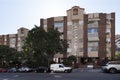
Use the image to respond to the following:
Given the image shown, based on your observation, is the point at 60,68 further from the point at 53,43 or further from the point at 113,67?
the point at 113,67

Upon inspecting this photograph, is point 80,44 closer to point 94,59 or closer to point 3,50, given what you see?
point 94,59

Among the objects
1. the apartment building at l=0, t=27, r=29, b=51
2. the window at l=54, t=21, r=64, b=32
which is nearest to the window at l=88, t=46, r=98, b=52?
the window at l=54, t=21, r=64, b=32

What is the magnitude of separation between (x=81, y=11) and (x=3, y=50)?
82.5 ft

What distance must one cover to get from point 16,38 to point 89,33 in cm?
3872

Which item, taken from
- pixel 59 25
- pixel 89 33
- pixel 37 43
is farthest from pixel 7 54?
pixel 89 33

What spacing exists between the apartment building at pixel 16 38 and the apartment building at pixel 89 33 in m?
26.6

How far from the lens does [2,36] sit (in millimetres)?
117812

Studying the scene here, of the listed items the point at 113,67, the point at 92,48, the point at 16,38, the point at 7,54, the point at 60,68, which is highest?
the point at 16,38

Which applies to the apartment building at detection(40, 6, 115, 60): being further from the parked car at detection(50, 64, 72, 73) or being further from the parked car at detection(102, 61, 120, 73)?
the parked car at detection(102, 61, 120, 73)

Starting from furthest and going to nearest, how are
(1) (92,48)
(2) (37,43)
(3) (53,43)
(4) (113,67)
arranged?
1. (1) (92,48)
2. (3) (53,43)
3. (2) (37,43)
4. (4) (113,67)

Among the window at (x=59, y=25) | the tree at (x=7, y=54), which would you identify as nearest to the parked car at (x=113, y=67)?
the window at (x=59, y=25)

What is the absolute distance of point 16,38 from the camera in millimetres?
110938

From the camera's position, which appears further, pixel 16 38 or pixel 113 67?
pixel 16 38

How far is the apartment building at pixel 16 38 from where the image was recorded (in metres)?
108
